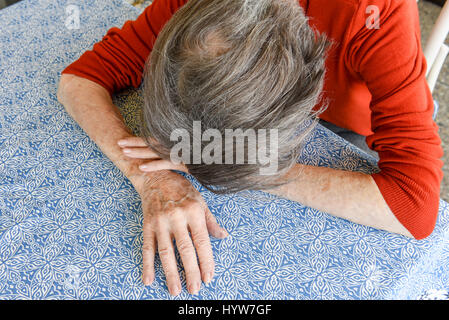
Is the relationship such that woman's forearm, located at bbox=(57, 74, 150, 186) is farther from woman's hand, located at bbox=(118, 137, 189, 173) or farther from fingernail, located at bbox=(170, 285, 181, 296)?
fingernail, located at bbox=(170, 285, 181, 296)

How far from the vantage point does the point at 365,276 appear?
0.78 metres

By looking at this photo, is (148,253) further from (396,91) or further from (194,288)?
(396,91)

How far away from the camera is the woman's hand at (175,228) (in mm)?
780

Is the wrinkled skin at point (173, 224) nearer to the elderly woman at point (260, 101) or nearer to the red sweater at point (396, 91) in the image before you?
the elderly woman at point (260, 101)

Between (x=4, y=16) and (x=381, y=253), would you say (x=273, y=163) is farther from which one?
(x=4, y=16)

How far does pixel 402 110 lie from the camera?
826 mm

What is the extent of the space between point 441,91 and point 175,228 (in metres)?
2.07

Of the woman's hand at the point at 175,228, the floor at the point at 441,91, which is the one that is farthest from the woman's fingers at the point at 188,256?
the floor at the point at 441,91

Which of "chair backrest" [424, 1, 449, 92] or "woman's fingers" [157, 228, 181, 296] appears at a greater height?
"chair backrest" [424, 1, 449, 92]

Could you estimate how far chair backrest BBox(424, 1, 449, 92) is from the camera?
3.53 ft

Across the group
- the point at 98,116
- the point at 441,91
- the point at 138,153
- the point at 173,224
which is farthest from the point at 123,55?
the point at 441,91

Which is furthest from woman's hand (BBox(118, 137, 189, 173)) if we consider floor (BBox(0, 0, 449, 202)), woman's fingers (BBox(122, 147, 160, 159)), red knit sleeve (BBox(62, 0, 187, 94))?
floor (BBox(0, 0, 449, 202))

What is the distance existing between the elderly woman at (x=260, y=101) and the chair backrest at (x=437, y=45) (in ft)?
1.03
